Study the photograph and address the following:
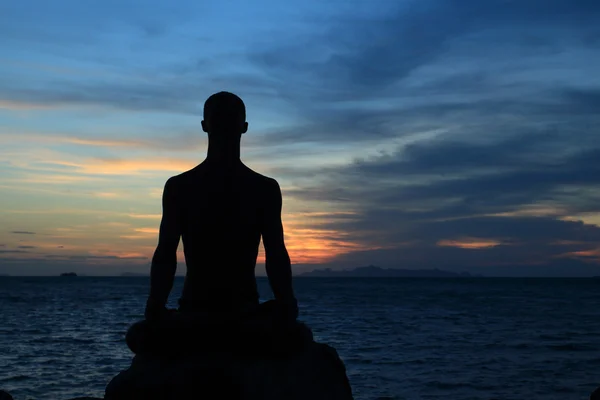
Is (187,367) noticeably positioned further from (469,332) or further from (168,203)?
(469,332)

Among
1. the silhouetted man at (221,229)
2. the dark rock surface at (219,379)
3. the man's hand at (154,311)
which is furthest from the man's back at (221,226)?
the dark rock surface at (219,379)

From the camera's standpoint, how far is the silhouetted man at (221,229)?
5.58 meters

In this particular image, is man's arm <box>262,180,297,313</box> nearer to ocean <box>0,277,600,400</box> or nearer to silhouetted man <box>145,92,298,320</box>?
silhouetted man <box>145,92,298,320</box>

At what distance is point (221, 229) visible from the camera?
5.61 meters

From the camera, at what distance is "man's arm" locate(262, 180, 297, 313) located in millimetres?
5590

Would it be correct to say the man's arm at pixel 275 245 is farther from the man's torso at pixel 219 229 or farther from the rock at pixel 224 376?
the rock at pixel 224 376

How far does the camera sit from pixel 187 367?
202 inches

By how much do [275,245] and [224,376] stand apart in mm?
1163

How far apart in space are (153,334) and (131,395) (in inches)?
18.6

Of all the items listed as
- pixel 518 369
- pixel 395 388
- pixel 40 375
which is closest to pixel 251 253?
pixel 395 388

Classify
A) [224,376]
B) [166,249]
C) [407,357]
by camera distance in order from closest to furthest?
[224,376]
[166,249]
[407,357]

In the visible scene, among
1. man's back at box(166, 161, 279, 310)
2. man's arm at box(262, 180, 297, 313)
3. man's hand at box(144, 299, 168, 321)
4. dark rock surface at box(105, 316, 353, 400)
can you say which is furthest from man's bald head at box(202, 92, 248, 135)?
dark rock surface at box(105, 316, 353, 400)

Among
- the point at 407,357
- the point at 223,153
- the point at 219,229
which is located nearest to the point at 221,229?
the point at 219,229

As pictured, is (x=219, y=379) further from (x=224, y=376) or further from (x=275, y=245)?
(x=275, y=245)
